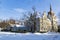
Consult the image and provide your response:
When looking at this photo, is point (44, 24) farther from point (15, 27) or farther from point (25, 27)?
point (15, 27)

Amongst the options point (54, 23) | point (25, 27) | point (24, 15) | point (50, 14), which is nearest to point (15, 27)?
point (25, 27)

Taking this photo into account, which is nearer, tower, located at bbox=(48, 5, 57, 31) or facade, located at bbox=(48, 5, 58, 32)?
facade, located at bbox=(48, 5, 58, 32)

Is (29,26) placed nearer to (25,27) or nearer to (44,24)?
(25,27)

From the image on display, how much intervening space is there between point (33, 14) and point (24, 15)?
4.96m

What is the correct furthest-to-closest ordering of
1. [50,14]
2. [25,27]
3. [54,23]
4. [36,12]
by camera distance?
[50,14] < [54,23] < [25,27] < [36,12]

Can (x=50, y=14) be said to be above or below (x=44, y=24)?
above

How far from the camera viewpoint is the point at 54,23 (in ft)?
283

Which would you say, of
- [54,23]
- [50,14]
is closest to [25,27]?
[54,23]

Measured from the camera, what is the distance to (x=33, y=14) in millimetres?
57875

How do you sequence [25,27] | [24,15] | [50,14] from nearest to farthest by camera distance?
[24,15]
[25,27]
[50,14]

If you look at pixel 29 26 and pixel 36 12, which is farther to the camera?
pixel 29 26

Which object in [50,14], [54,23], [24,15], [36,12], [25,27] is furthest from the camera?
[50,14]

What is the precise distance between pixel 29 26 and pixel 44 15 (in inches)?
402

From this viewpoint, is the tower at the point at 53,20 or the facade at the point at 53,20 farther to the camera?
the tower at the point at 53,20
